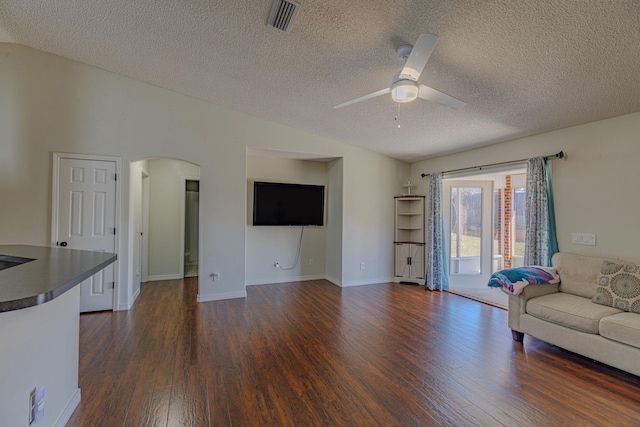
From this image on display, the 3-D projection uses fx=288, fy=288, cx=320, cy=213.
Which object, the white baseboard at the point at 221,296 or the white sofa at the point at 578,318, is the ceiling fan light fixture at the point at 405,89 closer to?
the white sofa at the point at 578,318

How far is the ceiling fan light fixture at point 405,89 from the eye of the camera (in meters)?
2.15

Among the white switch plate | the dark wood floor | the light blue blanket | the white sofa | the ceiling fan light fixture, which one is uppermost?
the ceiling fan light fixture

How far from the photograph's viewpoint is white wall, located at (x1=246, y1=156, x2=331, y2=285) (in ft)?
17.3

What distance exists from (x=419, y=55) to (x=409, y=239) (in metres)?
4.26

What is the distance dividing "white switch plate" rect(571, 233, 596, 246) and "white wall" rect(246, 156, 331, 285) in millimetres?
3729

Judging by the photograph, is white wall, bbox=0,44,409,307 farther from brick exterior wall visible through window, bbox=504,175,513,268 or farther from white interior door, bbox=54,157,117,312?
brick exterior wall visible through window, bbox=504,175,513,268

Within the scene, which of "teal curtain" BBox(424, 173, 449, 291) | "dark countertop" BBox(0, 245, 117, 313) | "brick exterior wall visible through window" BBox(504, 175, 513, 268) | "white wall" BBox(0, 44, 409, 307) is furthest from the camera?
"brick exterior wall visible through window" BBox(504, 175, 513, 268)

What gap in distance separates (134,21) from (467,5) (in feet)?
9.30

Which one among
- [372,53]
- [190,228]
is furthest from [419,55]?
[190,228]

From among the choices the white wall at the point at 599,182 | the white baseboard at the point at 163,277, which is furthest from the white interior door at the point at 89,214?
the white wall at the point at 599,182

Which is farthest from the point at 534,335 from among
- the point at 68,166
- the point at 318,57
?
the point at 68,166

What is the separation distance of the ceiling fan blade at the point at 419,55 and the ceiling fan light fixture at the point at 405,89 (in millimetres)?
36

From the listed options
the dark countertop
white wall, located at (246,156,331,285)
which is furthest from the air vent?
white wall, located at (246,156,331,285)

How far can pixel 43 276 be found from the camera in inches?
50.3
